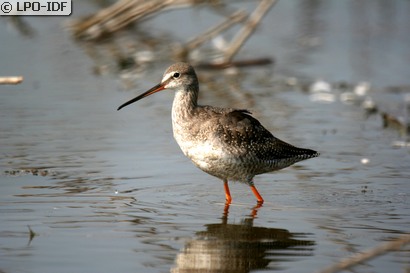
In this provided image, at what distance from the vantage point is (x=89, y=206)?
323 inches

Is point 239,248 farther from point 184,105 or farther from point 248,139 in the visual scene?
point 184,105

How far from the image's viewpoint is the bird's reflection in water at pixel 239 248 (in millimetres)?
6594

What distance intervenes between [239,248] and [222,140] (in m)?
1.64

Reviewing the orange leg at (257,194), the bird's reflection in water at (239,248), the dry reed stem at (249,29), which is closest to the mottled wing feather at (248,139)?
the orange leg at (257,194)

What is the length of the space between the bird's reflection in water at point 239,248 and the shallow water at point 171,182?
2 cm

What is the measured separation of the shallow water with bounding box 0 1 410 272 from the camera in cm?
686

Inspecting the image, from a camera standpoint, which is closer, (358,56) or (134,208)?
(134,208)

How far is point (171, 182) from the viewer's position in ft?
30.2

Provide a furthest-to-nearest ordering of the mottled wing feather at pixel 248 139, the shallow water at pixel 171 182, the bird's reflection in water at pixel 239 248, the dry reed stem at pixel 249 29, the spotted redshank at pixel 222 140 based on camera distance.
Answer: the dry reed stem at pixel 249 29 → the mottled wing feather at pixel 248 139 → the spotted redshank at pixel 222 140 → the shallow water at pixel 171 182 → the bird's reflection in water at pixel 239 248

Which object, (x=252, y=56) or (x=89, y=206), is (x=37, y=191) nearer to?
(x=89, y=206)

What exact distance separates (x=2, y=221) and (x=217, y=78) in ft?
23.8

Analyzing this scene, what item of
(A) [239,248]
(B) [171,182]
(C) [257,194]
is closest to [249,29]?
(B) [171,182]

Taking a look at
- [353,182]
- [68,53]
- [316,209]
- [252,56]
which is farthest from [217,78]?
[316,209]

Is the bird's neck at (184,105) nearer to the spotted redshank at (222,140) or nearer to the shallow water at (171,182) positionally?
the spotted redshank at (222,140)
